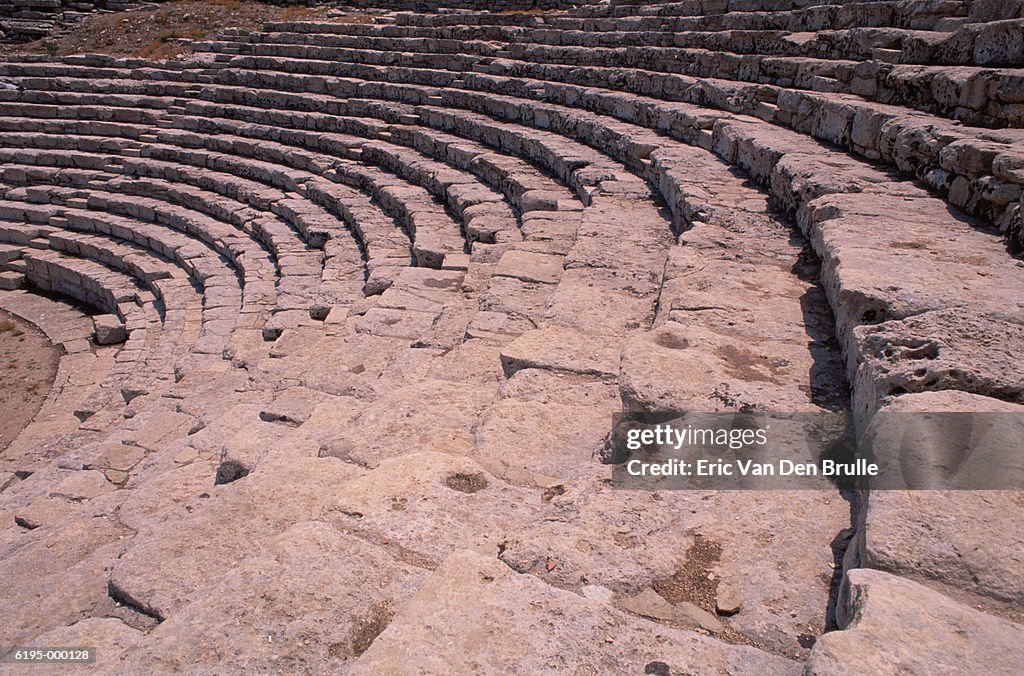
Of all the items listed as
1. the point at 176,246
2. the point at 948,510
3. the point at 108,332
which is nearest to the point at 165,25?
the point at 176,246

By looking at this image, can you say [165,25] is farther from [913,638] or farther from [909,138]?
[913,638]

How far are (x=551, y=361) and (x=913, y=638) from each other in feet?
7.18

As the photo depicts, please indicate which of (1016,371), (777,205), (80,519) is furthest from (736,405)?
(80,519)

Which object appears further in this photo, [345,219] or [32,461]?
[345,219]

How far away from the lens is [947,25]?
7.34 meters

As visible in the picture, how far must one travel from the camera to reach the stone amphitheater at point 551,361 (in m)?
1.82

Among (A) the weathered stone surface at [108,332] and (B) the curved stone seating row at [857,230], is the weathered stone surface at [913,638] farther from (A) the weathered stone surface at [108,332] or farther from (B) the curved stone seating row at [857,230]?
(A) the weathered stone surface at [108,332]

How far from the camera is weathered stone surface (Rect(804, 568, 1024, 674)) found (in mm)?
1419

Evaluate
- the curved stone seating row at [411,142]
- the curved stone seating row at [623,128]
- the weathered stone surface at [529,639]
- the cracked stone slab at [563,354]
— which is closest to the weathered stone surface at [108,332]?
the curved stone seating row at [411,142]

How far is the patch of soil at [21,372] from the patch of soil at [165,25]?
894 cm

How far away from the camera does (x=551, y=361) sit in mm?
3504

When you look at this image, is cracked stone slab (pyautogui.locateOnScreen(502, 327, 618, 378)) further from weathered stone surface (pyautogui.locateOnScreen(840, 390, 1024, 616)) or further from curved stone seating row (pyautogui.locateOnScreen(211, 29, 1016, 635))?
weathered stone surface (pyautogui.locateOnScreen(840, 390, 1024, 616))

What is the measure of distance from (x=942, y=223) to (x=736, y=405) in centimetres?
218

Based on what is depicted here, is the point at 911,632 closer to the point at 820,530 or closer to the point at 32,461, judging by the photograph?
the point at 820,530
